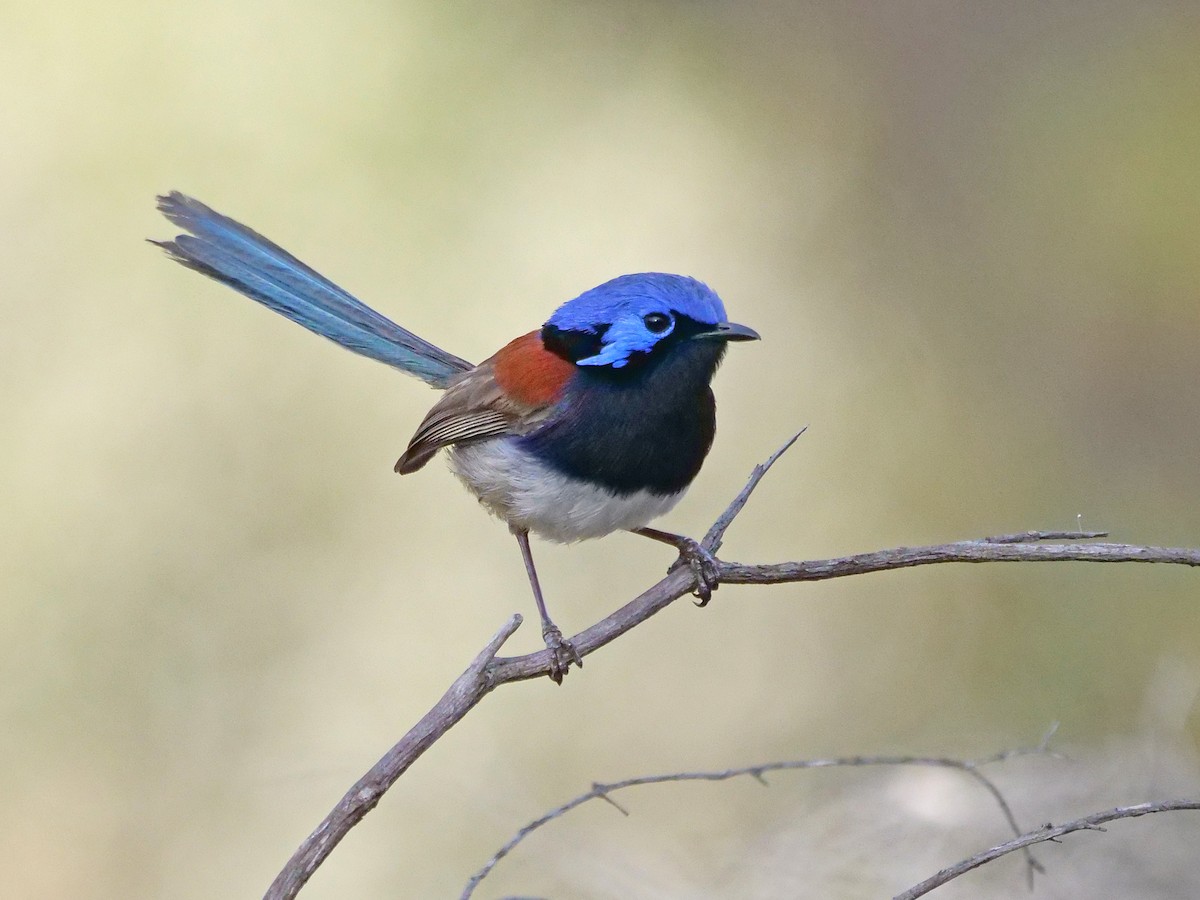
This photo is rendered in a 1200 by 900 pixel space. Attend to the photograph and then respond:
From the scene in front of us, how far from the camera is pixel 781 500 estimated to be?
6.41 metres

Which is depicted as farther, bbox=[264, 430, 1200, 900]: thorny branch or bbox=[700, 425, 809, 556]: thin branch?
bbox=[700, 425, 809, 556]: thin branch

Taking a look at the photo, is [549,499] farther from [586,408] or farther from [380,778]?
[380,778]

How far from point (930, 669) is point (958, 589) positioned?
1.57 ft

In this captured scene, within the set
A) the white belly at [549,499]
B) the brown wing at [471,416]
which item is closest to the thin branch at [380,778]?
the white belly at [549,499]

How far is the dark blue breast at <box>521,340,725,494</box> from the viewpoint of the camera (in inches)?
126

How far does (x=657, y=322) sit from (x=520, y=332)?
2963 mm

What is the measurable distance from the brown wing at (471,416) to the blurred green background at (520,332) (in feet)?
5.01

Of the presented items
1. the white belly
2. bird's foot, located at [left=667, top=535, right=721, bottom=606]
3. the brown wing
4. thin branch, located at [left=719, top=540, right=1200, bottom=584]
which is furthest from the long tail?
thin branch, located at [left=719, top=540, right=1200, bottom=584]

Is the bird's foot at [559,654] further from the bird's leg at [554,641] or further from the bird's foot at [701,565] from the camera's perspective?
the bird's foot at [701,565]

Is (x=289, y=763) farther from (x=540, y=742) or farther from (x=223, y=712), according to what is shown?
(x=540, y=742)

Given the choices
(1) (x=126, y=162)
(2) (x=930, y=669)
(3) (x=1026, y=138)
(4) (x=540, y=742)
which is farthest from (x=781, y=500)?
(1) (x=126, y=162)

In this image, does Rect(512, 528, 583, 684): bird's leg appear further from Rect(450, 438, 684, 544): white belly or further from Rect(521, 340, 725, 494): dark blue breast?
Rect(521, 340, 725, 494): dark blue breast

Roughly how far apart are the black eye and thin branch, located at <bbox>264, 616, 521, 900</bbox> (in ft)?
3.41

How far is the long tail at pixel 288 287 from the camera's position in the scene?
12.6 feet
